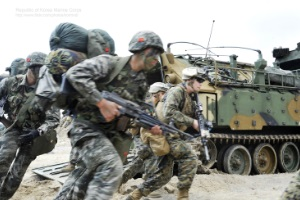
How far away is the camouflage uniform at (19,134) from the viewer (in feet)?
15.3

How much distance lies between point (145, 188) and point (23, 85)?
6.09 feet

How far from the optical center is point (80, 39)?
346 cm

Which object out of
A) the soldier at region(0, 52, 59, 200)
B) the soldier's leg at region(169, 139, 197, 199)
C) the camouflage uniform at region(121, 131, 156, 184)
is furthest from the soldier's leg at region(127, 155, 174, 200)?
the soldier at region(0, 52, 59, 200)

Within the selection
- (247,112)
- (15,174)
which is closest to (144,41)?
(15,174)

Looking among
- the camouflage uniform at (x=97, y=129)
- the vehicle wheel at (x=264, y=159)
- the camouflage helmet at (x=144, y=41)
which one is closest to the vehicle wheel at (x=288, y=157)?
the vehicle wheel at (x=264, y=159)

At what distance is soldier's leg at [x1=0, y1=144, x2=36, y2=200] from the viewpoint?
4.71m

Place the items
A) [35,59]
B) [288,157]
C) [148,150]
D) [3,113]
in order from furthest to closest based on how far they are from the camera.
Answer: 1. [288,157]
2. [148,150]
3. [3,113]
4. [35,59]

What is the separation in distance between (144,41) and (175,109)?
1.63 metres

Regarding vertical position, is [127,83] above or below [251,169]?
above

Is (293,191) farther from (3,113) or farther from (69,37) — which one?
(3,113)

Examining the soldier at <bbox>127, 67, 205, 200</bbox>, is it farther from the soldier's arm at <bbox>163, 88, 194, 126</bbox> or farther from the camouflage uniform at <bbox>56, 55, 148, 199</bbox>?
the camouflage uniform at <bbox>56, 55, 148, 199</bbox>

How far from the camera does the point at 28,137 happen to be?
472cm

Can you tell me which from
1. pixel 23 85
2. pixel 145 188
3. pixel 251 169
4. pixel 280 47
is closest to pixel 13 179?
pixel 23 85

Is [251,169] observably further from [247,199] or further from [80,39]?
[80,39]
